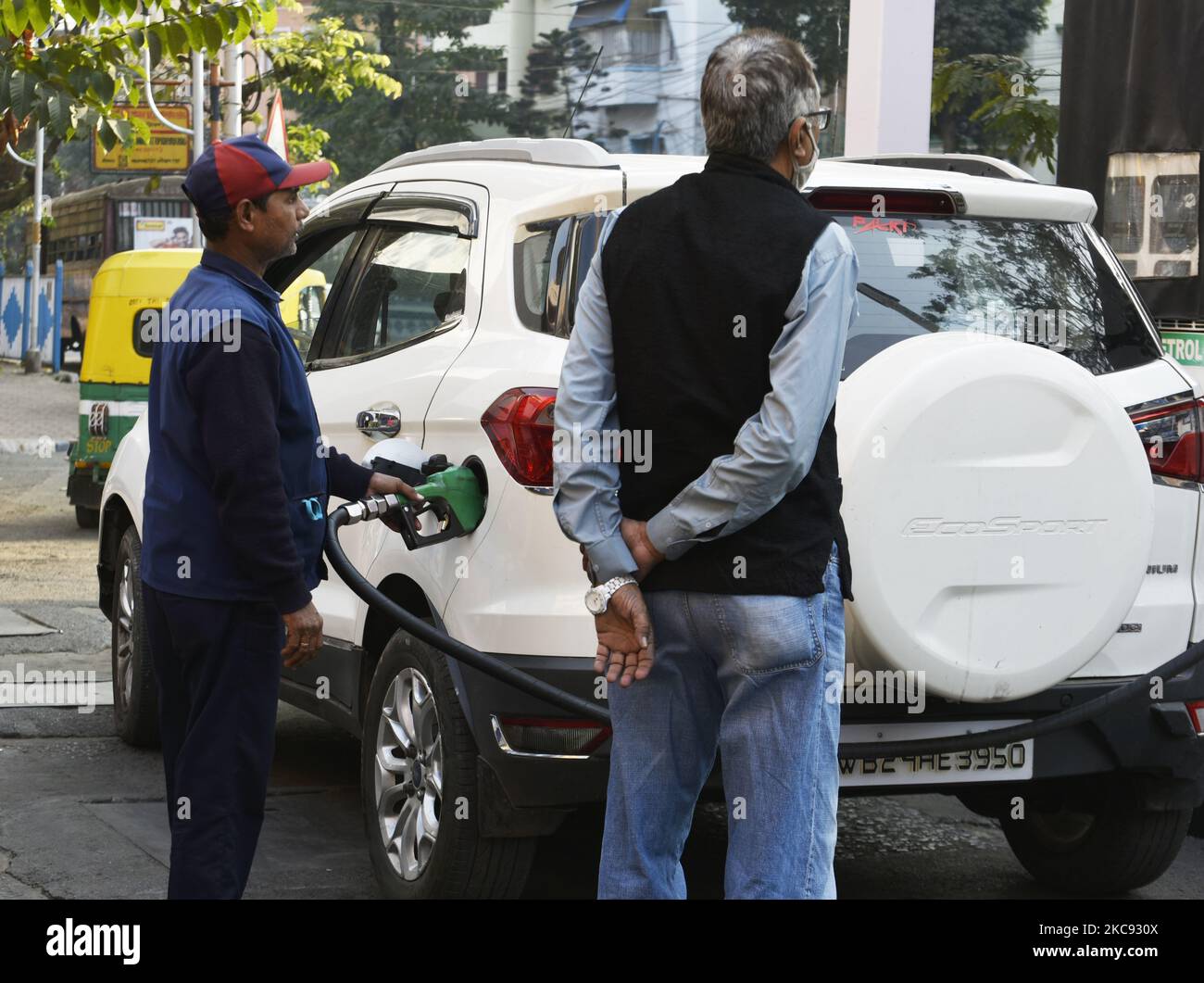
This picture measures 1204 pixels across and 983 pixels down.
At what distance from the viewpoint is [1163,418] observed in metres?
4.59

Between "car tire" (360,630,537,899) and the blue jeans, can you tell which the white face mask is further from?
"car tire" (360,630,537,899)

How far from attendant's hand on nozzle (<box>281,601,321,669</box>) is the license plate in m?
1.19

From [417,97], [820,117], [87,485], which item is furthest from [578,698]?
[417,97]

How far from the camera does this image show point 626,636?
3332 millimetres

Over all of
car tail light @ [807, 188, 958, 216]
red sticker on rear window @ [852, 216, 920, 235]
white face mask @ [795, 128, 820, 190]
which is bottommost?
red sticker on rear window @ [852, 216, 920, 235]

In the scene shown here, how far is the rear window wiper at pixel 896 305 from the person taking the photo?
4.47 metres

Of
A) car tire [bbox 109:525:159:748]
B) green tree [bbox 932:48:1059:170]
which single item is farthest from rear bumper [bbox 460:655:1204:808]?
green tree [bbox 932:48:1059:170]

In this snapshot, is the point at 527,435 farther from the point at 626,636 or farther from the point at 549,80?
the point at 549,80

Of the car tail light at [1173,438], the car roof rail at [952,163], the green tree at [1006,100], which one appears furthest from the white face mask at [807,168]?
the green tree at [1006,100]

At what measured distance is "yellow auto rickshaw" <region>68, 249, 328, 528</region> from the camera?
13141 mm

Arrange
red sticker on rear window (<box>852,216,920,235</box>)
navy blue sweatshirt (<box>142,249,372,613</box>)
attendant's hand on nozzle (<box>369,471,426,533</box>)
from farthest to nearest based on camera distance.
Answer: red sticker on rear window (<box>852,216,920,235</box>), attendant's hand on nozzle (<box>369,471,426,533</box>), navy blue sweatshirt (<box>142,249,372,613</box>)

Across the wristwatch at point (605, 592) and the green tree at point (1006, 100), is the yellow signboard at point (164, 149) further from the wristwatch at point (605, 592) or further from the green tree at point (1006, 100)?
the wristwatch at point (605, 592)
